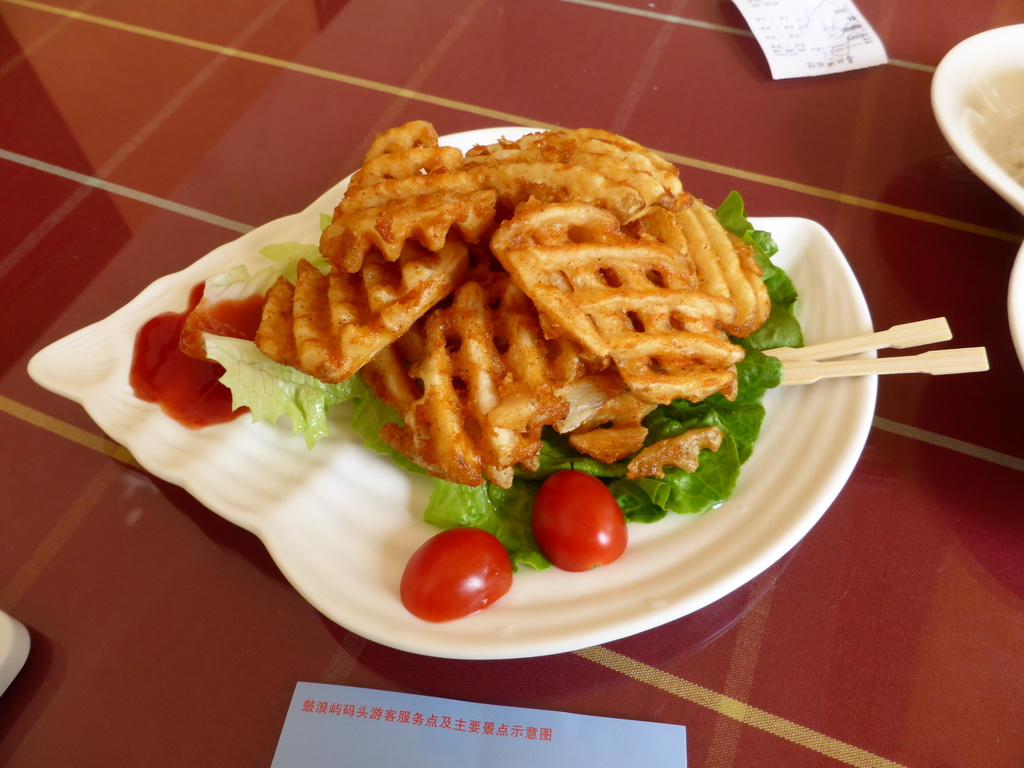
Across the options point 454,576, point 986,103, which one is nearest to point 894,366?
point 454,576

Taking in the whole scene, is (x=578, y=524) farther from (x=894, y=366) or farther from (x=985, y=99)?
(x=985, y=99)

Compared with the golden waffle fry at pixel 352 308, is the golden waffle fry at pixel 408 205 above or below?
above

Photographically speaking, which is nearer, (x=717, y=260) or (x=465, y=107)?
(x=717, y=260)

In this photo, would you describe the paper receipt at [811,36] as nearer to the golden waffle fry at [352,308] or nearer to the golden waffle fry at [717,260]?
the golden waffle fry at [717,260]

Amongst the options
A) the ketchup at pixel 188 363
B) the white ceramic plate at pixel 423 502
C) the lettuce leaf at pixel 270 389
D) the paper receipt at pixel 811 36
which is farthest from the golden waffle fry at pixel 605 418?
the paper receipt at pixel 811 36

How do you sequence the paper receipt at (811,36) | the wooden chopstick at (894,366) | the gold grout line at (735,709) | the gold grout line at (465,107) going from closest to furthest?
the gold grout line at (735,709)
the wooden chopstick at (894,366)
the gold grout line at (465,107)
the paper receipt at (811,36)

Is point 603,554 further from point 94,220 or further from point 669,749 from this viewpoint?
point 94,220

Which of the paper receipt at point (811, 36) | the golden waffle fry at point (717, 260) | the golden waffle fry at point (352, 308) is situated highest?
the golden waffle fry at point (352, 308)

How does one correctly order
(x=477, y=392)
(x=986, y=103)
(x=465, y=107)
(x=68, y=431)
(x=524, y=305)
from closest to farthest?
(x=477, y=392), (x=524, y=305), (x=68, y=431), (x=986, y=103), (x=465, y=107)
